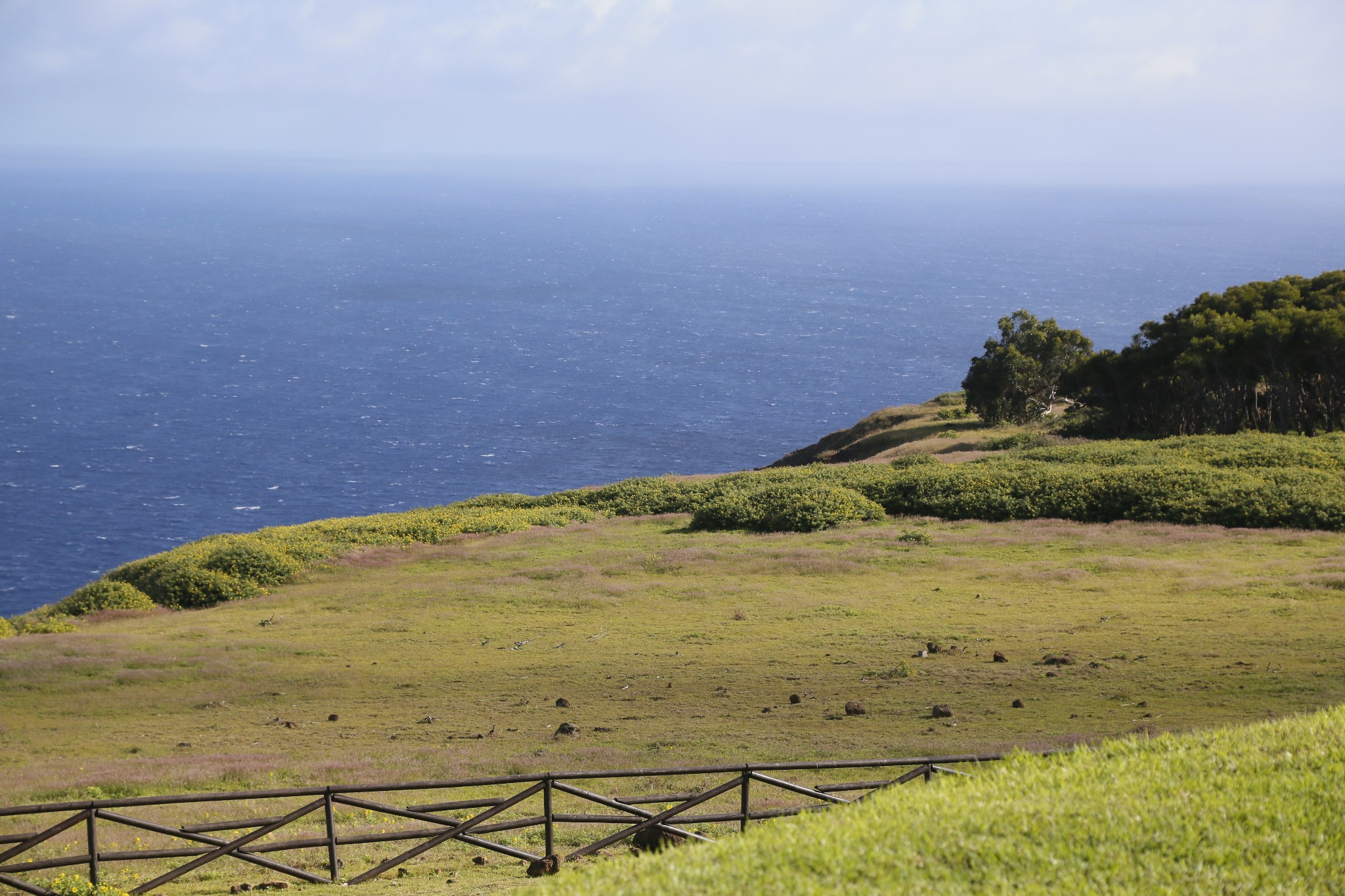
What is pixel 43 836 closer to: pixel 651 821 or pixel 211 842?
pixel 211 842

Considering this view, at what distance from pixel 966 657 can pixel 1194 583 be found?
398 inches

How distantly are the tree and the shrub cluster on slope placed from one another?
657 inches

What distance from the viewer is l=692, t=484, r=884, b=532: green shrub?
42.9 m

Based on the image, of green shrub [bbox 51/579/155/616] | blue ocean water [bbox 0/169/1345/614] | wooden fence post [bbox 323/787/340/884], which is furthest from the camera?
blue ocean water [bbox 0/169/1345/614]

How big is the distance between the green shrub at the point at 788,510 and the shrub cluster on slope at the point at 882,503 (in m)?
0.06

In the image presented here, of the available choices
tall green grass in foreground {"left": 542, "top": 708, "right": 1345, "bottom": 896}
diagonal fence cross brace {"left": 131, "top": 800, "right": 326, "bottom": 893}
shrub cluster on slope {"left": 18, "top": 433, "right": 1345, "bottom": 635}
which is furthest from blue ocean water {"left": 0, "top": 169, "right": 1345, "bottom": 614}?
tall green grass in foreground {"left": 542, "top": 708, "right": 1345, "bottom": 896}

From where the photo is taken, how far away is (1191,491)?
132 feet

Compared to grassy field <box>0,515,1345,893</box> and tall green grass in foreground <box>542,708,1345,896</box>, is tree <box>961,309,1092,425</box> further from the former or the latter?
tall green grass in foreground <box>542,708,1345,896</box>

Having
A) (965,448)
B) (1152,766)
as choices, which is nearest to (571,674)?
(1152,766)

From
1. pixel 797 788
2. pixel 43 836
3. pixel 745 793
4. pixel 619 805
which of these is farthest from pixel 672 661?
pixel 43 836

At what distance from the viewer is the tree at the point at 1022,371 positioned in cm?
6756

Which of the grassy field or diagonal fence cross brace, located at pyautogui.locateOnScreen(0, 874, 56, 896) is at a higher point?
diagonal fence cross brace, located at pyautogui.locateOnScreen(0, 874, 56, 896)

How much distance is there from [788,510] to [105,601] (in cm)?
2553

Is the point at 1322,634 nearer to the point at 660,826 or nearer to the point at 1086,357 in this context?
the point at 660,826
